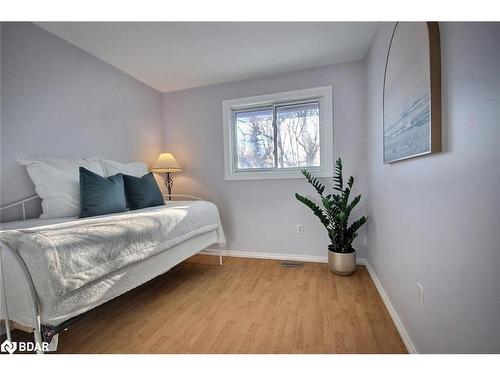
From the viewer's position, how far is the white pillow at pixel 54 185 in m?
1.66

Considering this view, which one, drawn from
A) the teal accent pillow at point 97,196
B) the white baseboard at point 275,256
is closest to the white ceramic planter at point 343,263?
the white baseboard at point 275,256

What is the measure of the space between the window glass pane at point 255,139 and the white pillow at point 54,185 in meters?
1.81

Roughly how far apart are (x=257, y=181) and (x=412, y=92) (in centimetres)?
189

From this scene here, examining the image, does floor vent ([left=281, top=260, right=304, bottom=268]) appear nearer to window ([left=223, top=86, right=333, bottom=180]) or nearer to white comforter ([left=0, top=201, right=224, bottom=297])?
window ([left=223, top=86, right=333, bottom=180])

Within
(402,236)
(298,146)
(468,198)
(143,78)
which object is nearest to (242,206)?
(298,146)

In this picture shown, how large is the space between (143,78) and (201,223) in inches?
79.5

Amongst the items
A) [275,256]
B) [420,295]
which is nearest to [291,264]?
[275,256]

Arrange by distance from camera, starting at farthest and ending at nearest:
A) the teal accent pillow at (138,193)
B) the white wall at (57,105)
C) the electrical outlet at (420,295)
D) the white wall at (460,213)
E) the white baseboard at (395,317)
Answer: the teal accent pillow at (138,193), the white wall at (57,105), the white baseboard at (395,317), the electrical outlet at (420,295), the white wall at (460,213)

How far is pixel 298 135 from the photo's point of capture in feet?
9.04

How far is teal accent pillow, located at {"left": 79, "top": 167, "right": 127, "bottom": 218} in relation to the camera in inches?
66.4

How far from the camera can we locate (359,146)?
8.13ft

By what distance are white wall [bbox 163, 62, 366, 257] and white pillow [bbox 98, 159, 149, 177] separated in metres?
0.66

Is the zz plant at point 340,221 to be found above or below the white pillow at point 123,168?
below

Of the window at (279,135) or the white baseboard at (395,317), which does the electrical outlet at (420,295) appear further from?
the window at (279,135)
